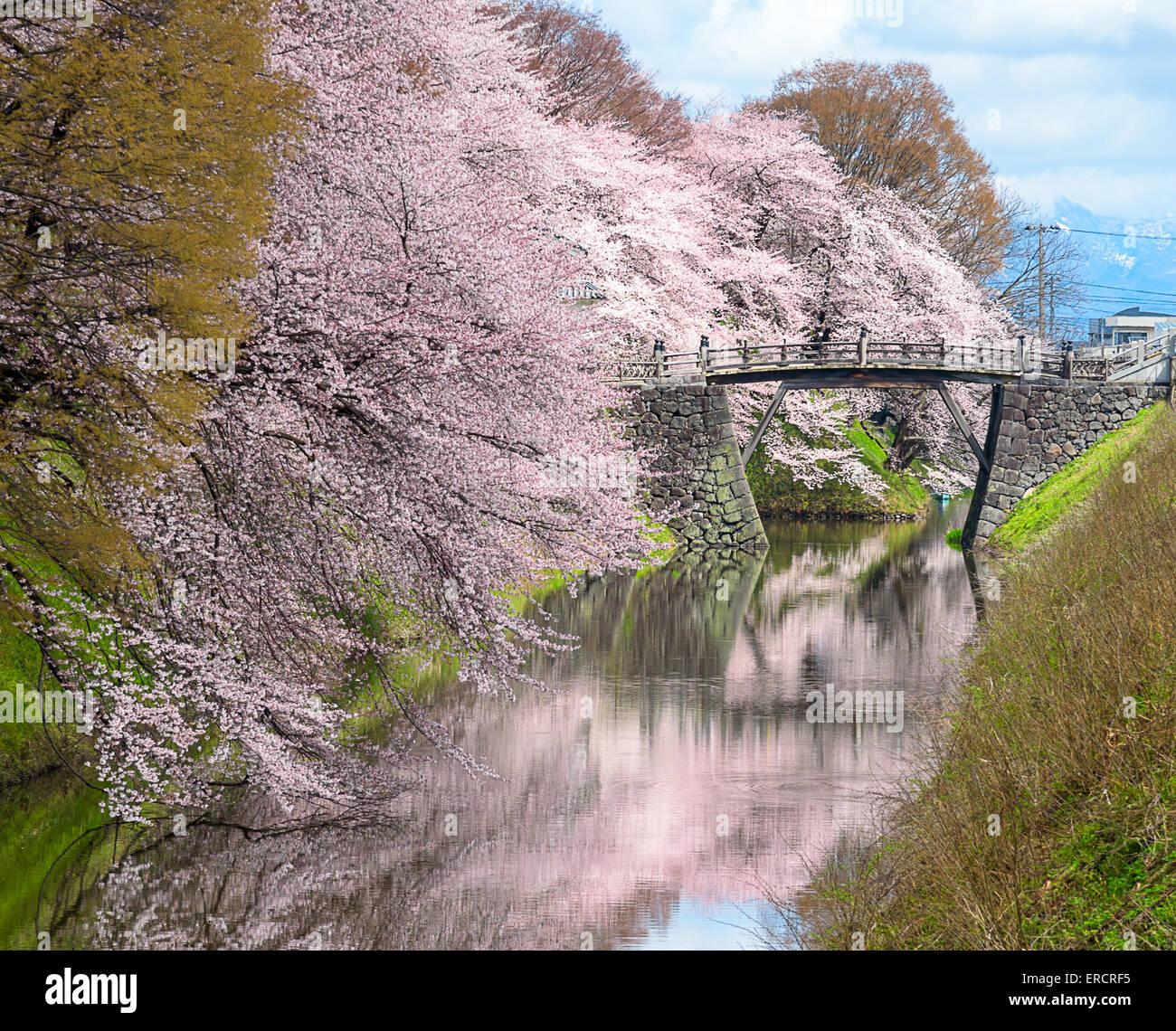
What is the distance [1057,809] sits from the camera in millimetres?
7969

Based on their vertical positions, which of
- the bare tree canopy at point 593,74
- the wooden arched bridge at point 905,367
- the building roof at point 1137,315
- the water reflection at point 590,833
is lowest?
the water reflection at point 590,833

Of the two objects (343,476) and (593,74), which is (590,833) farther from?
(593,74)

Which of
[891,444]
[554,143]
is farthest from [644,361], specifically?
[891,444]

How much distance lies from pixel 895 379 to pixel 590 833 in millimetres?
28354

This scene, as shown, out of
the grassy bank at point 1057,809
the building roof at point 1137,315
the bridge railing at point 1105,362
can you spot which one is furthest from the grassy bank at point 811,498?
the building roof at point 1137,315

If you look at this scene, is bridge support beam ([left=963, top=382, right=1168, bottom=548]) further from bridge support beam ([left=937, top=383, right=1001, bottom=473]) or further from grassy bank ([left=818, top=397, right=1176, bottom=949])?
grassy bank ([left=818, top=397, right=1176, bottom=949])

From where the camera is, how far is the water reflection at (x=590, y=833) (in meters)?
9.85

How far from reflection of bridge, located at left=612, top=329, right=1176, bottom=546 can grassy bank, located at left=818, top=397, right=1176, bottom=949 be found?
2571 cm

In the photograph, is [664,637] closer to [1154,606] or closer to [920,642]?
[920,642]

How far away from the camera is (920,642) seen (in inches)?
856

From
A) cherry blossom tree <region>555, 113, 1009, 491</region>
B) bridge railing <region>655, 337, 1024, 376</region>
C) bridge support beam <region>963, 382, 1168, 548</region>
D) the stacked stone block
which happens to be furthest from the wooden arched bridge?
cherry blossom tree <region>555, 113, 1009, 491</region>

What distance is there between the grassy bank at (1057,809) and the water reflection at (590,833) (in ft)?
4.76

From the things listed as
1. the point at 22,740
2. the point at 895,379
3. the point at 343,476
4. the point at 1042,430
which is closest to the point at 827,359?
the point at 895,379

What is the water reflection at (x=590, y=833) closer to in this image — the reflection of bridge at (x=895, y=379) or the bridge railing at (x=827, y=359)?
the reflection of bridge at (x=895, y=379)
